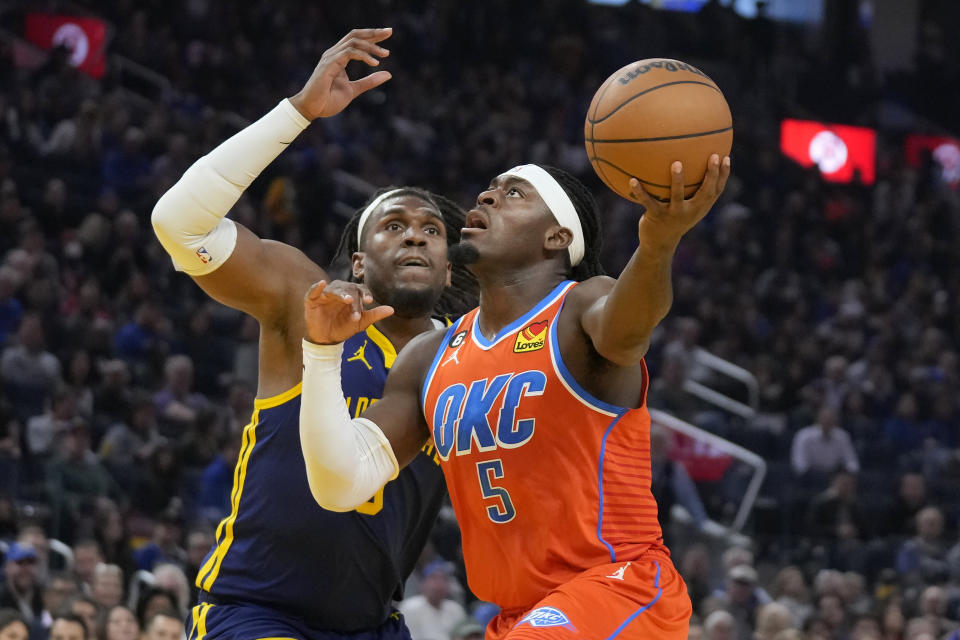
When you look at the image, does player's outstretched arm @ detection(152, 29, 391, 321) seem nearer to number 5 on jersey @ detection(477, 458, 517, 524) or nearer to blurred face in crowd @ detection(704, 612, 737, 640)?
number 5 on jersey @ detection(477, 458, 517, 524)

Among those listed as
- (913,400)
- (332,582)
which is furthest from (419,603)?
(913,400)

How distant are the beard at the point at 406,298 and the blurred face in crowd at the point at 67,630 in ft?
11.7

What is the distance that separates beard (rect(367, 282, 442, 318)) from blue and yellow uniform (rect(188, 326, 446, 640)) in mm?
314

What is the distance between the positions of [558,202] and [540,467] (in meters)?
0.87

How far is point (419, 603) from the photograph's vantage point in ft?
31.5

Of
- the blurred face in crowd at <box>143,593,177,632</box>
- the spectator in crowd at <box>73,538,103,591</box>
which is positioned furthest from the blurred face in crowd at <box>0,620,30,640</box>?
the spectator in crowd at <box>73,538,103,591</box>

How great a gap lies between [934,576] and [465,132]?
9.26 meters

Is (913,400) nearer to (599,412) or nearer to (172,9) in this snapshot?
(172,9)

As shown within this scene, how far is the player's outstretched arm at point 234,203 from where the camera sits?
179 inches

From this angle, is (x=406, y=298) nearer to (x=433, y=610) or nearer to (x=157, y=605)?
(x=157, y=605)

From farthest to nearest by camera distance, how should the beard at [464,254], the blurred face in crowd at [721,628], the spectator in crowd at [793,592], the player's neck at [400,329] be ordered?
the spectator in crowd at [793,592] → the blurred face in crowd at [721,628] → the player's neck at [400,329] → the beard at [464,254]

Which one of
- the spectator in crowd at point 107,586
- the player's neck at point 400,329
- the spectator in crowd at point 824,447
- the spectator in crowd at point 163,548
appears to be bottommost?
Result: the spectator in crowd at point 824,447

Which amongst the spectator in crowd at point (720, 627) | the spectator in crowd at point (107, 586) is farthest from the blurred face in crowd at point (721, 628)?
the spectator in crowd at point (107, 586)

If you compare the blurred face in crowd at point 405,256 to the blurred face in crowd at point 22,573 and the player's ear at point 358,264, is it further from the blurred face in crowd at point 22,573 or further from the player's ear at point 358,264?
the blurred face in crowd at point 22,573
